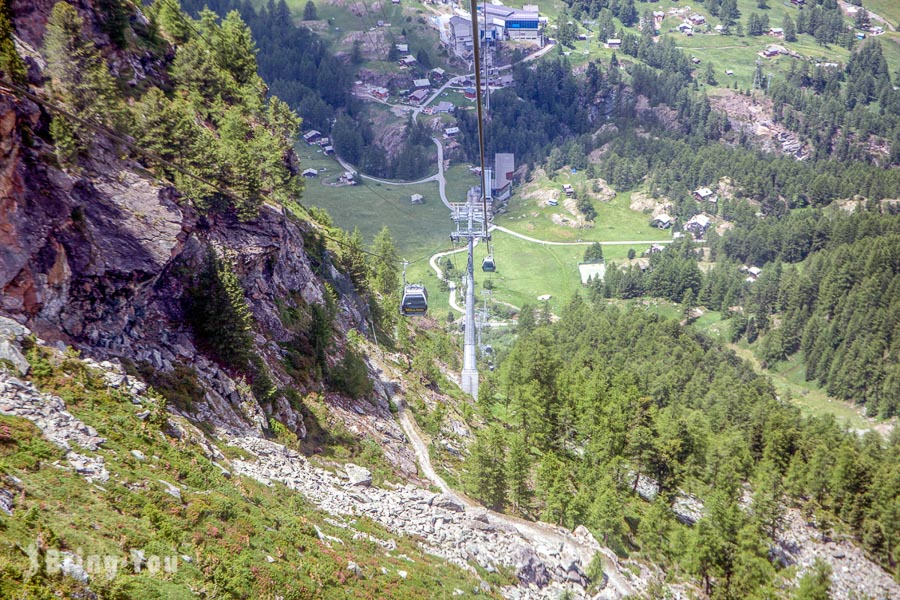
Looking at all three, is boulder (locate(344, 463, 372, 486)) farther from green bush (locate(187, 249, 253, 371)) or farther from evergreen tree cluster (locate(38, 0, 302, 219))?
evergreen tree cluster (locate(38, 0, 302, 219))

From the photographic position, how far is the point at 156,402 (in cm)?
2730

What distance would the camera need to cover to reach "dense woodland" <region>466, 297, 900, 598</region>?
49375 millimetres

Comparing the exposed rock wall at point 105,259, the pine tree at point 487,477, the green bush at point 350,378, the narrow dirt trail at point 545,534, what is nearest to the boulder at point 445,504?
the narrow dirt trail at point 545,534

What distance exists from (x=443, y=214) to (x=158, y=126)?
13354 cm

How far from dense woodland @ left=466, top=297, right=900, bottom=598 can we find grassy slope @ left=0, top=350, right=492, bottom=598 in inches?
803

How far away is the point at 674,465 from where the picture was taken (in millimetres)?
58562

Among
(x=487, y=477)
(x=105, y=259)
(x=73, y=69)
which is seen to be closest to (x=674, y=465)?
(x=487, y=477)

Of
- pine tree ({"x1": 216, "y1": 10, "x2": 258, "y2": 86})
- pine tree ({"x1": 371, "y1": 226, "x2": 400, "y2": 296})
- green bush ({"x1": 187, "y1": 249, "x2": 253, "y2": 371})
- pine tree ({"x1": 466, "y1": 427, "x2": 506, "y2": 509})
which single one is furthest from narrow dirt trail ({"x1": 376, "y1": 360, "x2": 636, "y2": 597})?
pine tree ({"x1": 371, "y1": 226, "x2": 400, "y2": 296})

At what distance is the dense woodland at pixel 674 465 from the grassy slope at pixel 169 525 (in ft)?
66.9

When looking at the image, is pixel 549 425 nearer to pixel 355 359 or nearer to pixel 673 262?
pixel 355 359

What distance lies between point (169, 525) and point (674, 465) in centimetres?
5013

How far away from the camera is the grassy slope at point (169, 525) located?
16.8 m

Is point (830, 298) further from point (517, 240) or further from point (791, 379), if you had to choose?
point (517, 240)

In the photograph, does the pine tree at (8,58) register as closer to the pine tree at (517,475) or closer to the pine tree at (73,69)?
the pine tree at (73,69)
